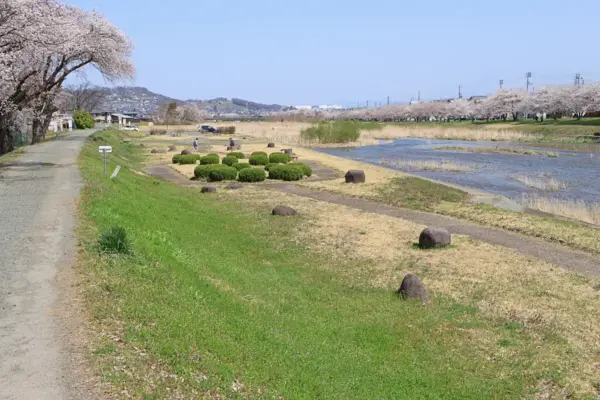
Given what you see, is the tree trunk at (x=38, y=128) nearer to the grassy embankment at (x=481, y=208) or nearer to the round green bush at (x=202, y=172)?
the round green bush at (x=202, y=172)

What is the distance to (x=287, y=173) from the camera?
1075 inches

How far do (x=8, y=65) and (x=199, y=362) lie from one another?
676 inches

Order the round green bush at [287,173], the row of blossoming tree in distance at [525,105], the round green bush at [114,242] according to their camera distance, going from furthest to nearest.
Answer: the row of blossoming tree in distance at [525,105] < the round green bush at [287,173] < the round green bush at [114,242]

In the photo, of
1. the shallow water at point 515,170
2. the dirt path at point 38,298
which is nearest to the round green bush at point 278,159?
the shallow water at point 515,170

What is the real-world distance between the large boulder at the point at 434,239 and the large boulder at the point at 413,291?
3.51 m

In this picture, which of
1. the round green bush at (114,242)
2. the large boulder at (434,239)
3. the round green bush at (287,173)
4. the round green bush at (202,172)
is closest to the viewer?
the round green bush at (114,242)

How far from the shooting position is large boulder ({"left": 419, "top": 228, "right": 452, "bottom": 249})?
515 inches

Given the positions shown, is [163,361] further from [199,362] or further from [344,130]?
[344,130]

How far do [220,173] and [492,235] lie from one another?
15.2 meters

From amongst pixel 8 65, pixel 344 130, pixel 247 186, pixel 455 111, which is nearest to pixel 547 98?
pixel 455 111

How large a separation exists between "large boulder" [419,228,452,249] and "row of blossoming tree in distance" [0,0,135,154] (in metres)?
13.0

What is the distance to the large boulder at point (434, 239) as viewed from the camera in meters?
13.1

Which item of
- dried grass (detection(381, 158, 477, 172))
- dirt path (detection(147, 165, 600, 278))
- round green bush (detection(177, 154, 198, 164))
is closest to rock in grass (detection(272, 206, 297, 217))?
dirt path (detection(147, 165, 600, 278))

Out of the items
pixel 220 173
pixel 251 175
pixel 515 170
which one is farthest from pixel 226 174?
pixel 515 170
